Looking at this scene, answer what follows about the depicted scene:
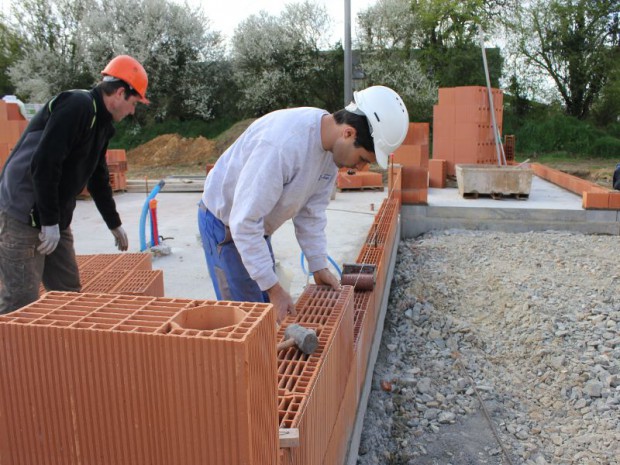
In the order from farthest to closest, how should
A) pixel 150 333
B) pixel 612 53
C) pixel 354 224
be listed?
pixel 612 53, pixel 354 224, pixel 150 333

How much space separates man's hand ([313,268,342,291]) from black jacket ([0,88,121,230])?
1450 millimetres

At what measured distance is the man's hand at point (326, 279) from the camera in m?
2.94

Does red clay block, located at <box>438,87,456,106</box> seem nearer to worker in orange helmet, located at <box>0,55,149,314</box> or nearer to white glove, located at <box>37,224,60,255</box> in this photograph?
worker in orange helmet, located at <box>0,55,149,314</box>

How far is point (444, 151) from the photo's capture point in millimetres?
13719

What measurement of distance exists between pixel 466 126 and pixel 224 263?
37.6 ft

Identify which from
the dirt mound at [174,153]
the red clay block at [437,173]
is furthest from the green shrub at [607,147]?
the dirt mound at [174,153]

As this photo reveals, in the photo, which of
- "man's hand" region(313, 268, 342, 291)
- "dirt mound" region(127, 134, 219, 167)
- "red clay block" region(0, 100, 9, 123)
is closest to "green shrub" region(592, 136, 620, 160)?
"dirt mound" region(127, 134, 219, 167)

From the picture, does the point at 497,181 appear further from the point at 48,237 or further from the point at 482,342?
the point at 48,237

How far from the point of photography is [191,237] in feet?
29.4

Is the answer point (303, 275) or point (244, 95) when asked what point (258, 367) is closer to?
point (303, 275)

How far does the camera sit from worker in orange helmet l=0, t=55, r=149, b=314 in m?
2.80

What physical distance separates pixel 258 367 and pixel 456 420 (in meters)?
3.38

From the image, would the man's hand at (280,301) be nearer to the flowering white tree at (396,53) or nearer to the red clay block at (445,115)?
the red clay block at (445,115)

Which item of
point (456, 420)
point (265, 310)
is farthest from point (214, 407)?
point (456, 420)
